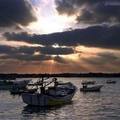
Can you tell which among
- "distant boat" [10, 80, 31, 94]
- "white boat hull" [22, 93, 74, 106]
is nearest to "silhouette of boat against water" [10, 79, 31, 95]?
"distant boat" [10, 80, 31, 94]

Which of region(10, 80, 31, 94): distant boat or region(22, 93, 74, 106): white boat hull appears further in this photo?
region(10, 80, 31, 94): distant boat

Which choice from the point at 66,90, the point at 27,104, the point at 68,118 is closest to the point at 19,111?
the point at 27,104

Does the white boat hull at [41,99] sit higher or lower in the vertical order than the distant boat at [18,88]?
lower

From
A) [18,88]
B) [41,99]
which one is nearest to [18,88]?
[18,88]

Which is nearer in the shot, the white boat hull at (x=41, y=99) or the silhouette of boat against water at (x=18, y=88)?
the white boat hull at (x=41, y=99)

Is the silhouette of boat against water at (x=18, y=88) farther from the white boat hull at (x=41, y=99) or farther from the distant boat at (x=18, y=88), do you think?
the white boat hull at (x=41, y=99)

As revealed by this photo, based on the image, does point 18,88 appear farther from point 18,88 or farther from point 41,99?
point 41,99

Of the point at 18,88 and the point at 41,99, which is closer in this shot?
the point at 41,99

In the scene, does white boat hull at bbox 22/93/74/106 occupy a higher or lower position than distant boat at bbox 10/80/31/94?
lower

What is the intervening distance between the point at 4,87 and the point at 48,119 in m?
79.5

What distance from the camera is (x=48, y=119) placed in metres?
53.3

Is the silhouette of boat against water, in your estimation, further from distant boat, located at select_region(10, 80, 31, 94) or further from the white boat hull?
the white boat hull

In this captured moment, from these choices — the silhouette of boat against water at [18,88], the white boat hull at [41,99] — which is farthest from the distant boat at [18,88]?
the white boat hull at [41,99]

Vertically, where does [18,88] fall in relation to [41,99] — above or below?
above
